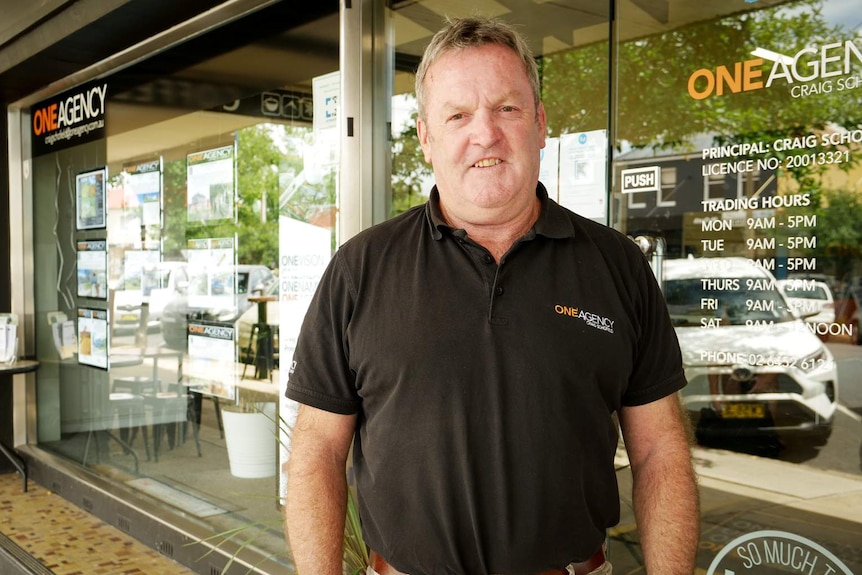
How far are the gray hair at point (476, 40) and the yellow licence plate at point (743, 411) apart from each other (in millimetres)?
1358

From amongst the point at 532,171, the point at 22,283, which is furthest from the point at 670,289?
the point at 22,283

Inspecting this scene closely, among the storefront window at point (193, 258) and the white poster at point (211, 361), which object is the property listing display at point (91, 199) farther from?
the white poster at point (211, 361)

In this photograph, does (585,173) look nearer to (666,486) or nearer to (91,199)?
(666,486)

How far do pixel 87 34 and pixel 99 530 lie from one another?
2.93 meters

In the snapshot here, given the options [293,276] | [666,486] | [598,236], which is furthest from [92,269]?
[666,486]

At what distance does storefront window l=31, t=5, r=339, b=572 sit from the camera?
13.6 ft

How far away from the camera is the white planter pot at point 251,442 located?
14.4 ft

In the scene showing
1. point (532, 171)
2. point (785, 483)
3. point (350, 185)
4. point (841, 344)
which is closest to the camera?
point (532, 171)

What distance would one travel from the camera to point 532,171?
5.95 feet

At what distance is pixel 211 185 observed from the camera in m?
4.80

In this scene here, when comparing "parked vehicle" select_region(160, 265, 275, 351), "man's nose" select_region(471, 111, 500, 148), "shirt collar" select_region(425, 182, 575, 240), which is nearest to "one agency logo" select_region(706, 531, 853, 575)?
"shirt collar" select_region(425, 182, 575, 240)

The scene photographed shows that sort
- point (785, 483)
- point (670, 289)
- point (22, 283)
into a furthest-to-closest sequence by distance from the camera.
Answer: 1. point (22, 283)
2. point (670, 289)
3. point (785, 483)

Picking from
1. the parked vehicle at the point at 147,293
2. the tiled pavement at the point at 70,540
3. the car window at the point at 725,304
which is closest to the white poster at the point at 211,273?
the parked vehicle at the point at 147,293

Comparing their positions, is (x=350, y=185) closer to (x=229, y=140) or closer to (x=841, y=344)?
(x=229, y=140)
